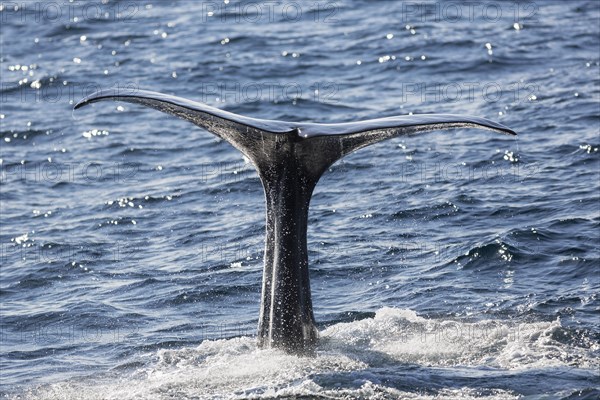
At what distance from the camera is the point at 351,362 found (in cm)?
1112

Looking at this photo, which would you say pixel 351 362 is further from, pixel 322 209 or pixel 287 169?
pixel 322 209

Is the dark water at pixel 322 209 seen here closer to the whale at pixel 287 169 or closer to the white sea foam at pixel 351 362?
the white sea foam at pixel 351 362

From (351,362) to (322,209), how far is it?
6366 millimetres

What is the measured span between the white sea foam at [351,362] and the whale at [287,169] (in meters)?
0.33

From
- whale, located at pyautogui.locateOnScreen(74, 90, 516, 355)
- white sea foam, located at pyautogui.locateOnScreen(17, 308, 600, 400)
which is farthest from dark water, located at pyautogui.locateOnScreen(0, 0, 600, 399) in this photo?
whale, located at pyautogui.locateOnScreen(74, 90, 516, 355)

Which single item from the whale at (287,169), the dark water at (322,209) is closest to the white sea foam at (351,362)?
the dark water at (322,209)

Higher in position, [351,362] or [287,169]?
[287,169]

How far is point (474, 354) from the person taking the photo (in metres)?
11.4

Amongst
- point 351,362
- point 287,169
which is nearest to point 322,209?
point 287,169

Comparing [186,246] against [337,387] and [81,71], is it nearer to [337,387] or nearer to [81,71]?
[337,387]

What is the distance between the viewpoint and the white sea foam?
10.4 meters

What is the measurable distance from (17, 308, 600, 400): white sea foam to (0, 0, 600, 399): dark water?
33 mm

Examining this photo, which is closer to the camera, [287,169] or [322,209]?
[287,169]

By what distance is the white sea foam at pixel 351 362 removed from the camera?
10422 mm
